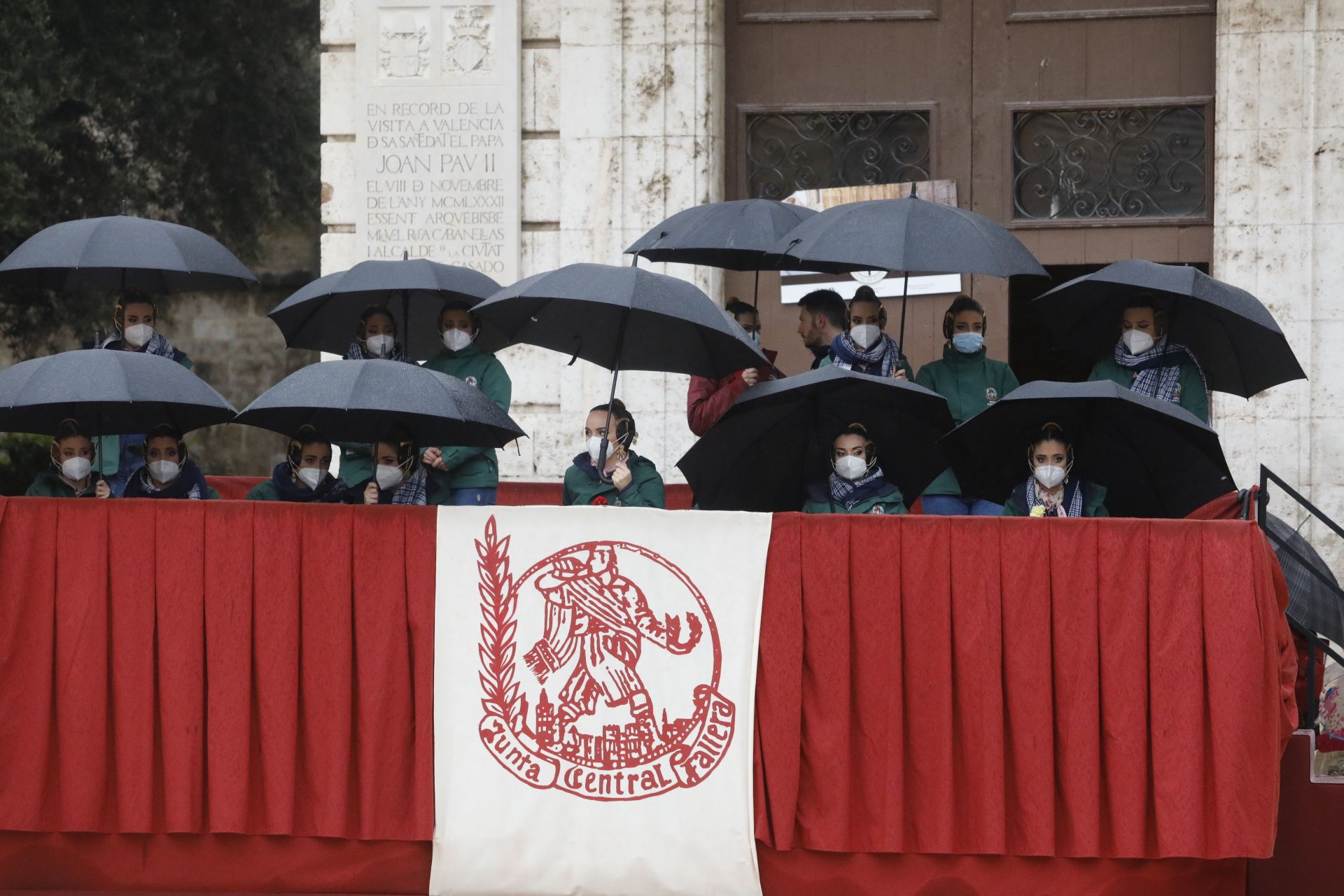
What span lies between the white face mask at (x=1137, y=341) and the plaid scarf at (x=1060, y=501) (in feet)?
2.85

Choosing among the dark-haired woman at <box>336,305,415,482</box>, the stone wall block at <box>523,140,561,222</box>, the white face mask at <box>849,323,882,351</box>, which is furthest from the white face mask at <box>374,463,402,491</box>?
the stone wall block at <box>523,140,561,222</box>

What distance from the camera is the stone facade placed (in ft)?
41.2

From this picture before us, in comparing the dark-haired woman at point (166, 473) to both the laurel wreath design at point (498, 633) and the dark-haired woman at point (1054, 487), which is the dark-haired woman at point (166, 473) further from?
the dark-haired woman at point (1054, 487)

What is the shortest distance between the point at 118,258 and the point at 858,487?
12.8ft

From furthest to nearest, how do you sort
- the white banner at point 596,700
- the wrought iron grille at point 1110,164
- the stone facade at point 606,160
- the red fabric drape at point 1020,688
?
the stone facade at point 606,160, the wrought iron grille at point 1110,164, the white banner at point 596,700, the red fabric drape at point 1020,688

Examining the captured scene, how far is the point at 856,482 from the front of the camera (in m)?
8.46

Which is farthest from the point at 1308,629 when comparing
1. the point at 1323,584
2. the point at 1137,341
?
the point at 1137,341

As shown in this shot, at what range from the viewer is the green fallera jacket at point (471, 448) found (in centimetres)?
922

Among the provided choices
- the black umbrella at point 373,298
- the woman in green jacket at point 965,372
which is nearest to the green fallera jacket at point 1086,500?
the woman in green jacket at point 965,372

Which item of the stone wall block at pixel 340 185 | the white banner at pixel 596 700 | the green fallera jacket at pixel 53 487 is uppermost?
the stone wall block at pixel 340 185

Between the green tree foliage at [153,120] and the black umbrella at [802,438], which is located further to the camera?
the green tree foliage at [153,120]

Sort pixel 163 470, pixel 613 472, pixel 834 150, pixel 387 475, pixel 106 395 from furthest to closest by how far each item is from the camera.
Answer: pixel 834 150 → pixel 163 470 → pixel 613 472 → pixel 387 475 → pixel 106 395

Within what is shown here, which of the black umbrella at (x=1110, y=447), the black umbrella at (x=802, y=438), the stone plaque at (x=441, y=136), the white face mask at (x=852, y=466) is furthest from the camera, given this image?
the stone plaque at (x=441, y=136)

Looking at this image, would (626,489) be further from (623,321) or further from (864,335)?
(864,335)
